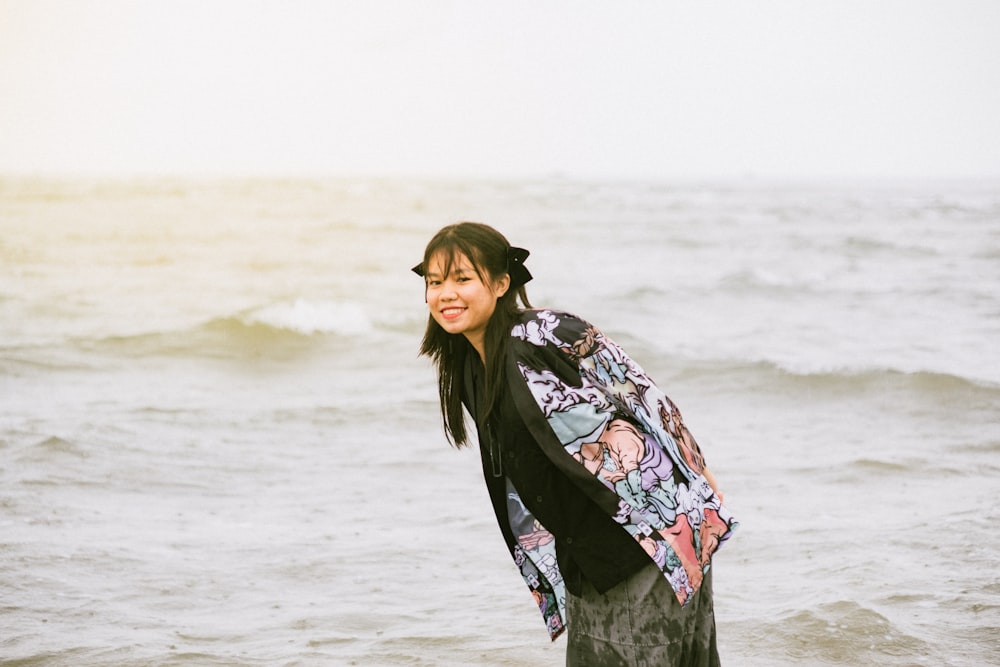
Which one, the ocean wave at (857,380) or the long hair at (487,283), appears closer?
the long hair at (487,283)

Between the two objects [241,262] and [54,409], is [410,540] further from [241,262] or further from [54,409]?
[241,262]

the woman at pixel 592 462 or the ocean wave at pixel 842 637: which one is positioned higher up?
the woman at pixel 592 462

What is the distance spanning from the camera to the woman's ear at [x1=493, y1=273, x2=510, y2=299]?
2.64m

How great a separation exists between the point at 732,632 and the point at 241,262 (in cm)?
2282

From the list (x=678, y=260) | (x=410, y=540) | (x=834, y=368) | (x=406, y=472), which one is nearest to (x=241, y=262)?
(x=678, y=260)

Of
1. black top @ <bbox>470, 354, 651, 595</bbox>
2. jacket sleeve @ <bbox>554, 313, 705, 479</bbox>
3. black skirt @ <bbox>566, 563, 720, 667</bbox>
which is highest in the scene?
jacket sleeve @ <bbox>554, 313, 705, 479</bbox>

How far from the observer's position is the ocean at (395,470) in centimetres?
474

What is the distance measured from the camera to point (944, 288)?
2025 cm

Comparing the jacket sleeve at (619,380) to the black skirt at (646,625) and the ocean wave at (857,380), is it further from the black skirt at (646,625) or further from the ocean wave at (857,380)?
the ocean wave at (857,380)

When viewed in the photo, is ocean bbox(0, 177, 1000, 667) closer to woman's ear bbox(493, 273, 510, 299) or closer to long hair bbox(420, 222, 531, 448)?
long hair bbox(420, 222, 531, 448)

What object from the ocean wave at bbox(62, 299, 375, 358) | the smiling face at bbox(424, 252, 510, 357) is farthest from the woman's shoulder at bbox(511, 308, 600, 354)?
the ocean wave at bbox(62, 299, 375, 358)

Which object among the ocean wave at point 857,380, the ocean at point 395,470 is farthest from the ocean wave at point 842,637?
the ocean wave at point 857,380

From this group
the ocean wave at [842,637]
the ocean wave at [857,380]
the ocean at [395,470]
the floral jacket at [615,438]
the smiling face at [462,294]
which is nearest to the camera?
the floral jacket at [615,438]

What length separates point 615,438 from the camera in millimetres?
2512
